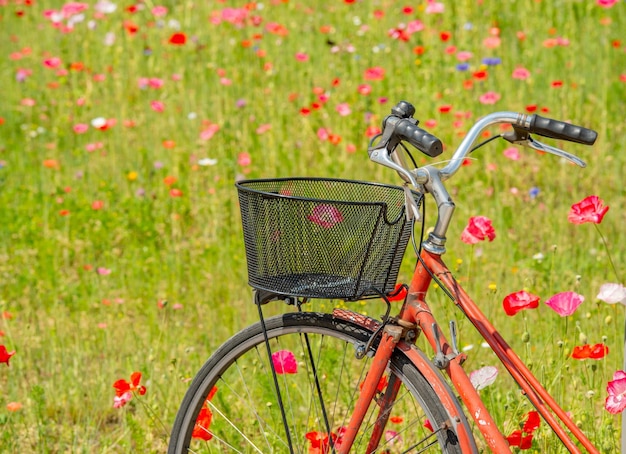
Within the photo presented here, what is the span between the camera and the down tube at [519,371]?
5.63ft

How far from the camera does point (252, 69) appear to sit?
17.6 ft

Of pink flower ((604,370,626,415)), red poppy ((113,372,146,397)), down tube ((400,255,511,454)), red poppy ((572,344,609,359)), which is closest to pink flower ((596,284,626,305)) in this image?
red poppy ((572,344,609,359))

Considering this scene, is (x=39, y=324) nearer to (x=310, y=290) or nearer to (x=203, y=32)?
(x=310, y=290)

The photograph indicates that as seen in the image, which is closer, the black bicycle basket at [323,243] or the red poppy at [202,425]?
the black bicycle basket at [323,243]

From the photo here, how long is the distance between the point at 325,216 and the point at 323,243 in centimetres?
6

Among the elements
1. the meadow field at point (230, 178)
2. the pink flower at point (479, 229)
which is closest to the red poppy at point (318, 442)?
the meadow field at point (230, 178)

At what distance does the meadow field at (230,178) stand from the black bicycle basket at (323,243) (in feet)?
1.81

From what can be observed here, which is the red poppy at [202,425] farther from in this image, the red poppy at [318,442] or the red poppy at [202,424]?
the red poppy at [318,442]

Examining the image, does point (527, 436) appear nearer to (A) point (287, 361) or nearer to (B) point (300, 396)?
(A) point (287, 361)

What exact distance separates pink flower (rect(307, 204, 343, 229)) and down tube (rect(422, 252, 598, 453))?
0.76ft

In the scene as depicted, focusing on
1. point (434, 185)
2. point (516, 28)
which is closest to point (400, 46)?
point (516, 28)

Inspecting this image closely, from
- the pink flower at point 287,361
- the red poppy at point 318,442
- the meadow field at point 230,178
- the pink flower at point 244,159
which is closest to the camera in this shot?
the red poppy at point 318,442

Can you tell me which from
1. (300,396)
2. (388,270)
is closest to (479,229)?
(388,270)

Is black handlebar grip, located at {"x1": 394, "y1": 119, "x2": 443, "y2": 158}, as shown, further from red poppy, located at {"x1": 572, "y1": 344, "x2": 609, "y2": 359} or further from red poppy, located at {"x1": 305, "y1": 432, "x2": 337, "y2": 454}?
red poppy, located at {"x1": 305, "y1": 432, "x2": 337, "y2": 454}
